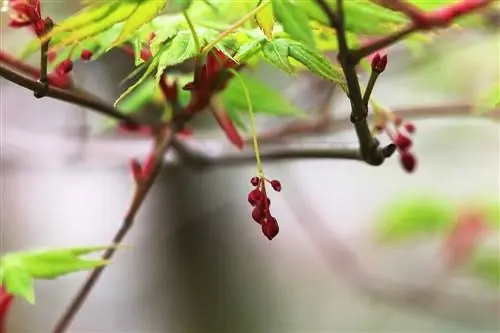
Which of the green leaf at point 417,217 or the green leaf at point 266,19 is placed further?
the green leaf at point 417,217

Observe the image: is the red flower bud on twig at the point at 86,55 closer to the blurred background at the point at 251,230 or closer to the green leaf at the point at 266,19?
the green leaf at the point at 266,19

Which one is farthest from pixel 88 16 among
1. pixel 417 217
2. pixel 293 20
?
pixel 417 217

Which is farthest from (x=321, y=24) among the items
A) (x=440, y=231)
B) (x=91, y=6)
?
(x=440, y=231)

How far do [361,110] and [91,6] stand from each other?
164mm

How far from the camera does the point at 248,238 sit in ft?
6.86

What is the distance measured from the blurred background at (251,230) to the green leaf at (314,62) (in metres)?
1.10

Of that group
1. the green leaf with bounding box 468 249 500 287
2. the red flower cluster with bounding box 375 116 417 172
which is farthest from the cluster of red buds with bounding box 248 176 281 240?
the green leaf with bounding box 468 249 500 287

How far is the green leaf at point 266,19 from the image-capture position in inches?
17.5

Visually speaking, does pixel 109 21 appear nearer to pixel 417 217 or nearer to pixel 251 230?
pixel 417 217

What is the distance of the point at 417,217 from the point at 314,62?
38.3 inches

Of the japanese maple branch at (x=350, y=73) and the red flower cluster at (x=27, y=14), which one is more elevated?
the red flower cluster at (x=27, y=14)

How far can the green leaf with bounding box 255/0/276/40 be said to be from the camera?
445 mm

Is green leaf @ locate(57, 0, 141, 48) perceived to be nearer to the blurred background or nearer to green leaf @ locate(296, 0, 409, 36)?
green leaf @ locate(296, 0, 409, 36)

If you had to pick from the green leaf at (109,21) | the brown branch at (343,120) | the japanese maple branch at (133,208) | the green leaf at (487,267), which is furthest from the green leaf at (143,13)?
the green leaf at (487,267)
